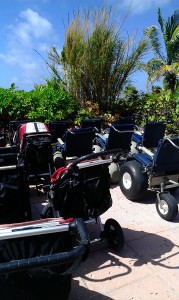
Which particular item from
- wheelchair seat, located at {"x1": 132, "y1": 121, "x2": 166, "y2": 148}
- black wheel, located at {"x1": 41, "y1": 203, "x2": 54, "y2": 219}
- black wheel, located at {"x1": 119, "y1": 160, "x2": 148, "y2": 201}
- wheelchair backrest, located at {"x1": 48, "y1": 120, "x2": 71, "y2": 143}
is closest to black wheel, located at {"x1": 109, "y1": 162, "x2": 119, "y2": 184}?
black wheel, located at {"x1": 119, "y1": 160, "x2": 148, "y2": 201}

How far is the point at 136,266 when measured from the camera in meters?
3.17

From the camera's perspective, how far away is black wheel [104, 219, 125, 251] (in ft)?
10.9

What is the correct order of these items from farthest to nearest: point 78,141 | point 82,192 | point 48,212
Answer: point 78,141 < point 48,212 < point 82,192

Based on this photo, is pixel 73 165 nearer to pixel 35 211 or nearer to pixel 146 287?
pixel 146 287

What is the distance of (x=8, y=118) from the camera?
8.13 metres

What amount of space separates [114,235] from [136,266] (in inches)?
16.0

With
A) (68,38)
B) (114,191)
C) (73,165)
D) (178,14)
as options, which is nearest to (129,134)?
(114,191)

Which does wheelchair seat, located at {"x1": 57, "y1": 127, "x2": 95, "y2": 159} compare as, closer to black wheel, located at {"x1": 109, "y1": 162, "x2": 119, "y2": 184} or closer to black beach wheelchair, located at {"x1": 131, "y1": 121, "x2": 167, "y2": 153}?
Answer: black wheel, located at {"x1": 109, "y1": 162, "x2": 119, "y2": 184}

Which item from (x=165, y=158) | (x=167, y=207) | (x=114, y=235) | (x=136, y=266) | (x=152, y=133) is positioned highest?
(x=152, y=133)

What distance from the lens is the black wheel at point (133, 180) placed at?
4.54m

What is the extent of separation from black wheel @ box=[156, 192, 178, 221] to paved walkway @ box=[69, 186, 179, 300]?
79mm

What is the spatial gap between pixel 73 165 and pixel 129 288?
1.25 meters

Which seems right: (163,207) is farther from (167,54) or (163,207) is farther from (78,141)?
(167,54)

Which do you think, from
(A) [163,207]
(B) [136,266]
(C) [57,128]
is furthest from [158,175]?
(C) [57,128]
